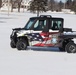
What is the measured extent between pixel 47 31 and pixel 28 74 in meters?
5.63

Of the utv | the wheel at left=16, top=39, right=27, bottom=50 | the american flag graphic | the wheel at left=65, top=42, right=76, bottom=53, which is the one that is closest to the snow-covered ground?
the wheel at left=65, top=42, right=76, bottom=53

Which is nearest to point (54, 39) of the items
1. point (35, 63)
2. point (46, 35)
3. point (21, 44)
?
point (46, 35)

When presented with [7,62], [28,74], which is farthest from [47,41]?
[28,74]

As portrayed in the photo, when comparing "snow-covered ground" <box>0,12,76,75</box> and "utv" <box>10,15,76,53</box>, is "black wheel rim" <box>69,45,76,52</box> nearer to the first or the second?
"utv" <box>10,15,76,53</box>

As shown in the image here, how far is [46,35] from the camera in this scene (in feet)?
48.6

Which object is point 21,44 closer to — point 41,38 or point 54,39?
point 41,38

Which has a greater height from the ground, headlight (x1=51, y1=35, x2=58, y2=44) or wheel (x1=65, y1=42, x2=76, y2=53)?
headlight (x1=51, y1=35, x2=58, y2=44)

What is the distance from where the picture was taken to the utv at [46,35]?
1469cm

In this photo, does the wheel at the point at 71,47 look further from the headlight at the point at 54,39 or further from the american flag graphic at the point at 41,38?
the american flag graphic at the point at 41,38

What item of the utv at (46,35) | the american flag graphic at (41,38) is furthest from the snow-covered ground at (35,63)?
the american flag graphic at (41,38)

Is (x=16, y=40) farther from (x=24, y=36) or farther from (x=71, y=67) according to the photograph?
(x=71, y=67)

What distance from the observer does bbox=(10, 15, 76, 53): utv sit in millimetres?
14688

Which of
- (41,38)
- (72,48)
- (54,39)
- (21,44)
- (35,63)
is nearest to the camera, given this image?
(35,63)

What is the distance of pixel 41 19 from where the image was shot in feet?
49.6
